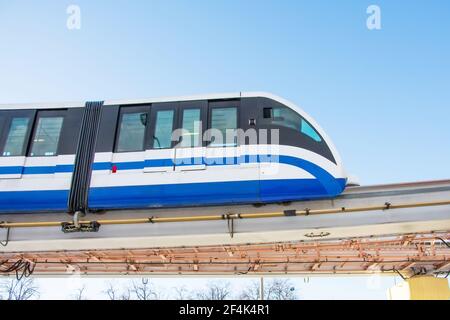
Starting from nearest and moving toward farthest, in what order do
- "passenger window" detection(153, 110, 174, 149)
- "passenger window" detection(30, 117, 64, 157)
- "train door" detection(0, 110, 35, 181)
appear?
"passenger window" detection(153, 110, 174, 149) → "train door" detection(0, 110, 35, 181) → "passenger window" detection(30, 117, 64, 157)

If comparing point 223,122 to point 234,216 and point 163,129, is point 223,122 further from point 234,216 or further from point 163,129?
point 234,216

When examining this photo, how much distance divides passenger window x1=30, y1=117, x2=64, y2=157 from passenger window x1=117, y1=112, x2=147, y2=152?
1.23 metres

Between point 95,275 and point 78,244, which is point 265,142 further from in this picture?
point 95,275

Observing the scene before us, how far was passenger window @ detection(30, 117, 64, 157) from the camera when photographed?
786cm

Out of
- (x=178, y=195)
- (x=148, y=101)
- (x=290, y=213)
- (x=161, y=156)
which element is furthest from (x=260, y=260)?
(x=148, y=101)

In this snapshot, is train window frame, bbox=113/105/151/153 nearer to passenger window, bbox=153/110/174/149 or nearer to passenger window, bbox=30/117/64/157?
passenger window, bbox=153/110/174/149

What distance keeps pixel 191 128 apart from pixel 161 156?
710 mm

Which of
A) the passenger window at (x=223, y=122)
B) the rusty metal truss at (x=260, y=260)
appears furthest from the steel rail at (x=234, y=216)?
the rusty metal truss at (x=260, y=260)

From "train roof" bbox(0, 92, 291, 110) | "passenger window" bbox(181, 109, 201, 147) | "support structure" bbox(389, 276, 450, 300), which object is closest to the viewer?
"passenger window" bbox(181, 109, 201, 147)

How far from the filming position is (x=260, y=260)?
31.9 ft

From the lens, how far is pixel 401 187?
23.0 feet

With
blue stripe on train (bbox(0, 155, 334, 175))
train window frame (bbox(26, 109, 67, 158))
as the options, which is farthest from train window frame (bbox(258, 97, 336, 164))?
train window frame (bbox(26, 109, 67, 158))

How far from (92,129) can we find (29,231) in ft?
7.00
